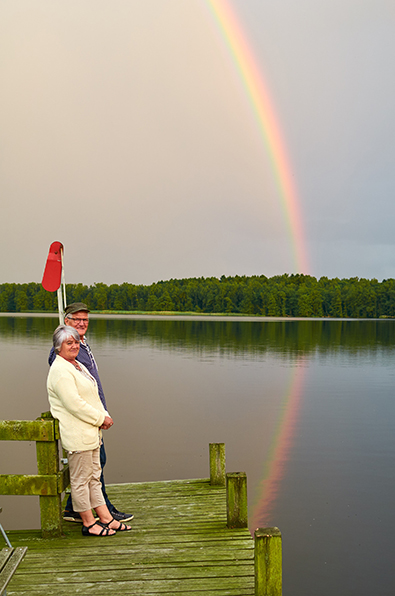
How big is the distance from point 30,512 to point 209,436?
6.37 meters

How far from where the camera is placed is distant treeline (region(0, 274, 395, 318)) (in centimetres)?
15350

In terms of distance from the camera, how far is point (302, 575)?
267 inches

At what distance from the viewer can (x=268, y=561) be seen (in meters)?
3.62

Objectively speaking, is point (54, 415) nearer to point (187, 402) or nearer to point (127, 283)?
point (187, 402)

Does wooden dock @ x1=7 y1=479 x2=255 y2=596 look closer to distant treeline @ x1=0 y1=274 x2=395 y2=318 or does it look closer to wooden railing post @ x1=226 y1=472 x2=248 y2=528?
wooden railing post @ x1=226 y1=472 x2=248 y2=528

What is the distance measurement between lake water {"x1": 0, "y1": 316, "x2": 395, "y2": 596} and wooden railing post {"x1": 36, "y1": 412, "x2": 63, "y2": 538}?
315 cm

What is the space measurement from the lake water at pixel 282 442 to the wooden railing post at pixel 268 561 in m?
3.13

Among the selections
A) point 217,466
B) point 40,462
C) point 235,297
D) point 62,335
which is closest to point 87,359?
point 62,335

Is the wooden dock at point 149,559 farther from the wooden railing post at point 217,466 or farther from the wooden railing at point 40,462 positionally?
the wooden railing post at point 217,466

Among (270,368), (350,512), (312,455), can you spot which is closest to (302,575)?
(350,512)

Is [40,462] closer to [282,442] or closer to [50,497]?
[50,497]

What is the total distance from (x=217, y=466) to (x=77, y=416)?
8.86 feet

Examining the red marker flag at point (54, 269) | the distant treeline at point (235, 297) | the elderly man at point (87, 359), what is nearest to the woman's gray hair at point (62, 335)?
the elderly man at point (87, 359)

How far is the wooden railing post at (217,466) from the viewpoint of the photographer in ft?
22.5
